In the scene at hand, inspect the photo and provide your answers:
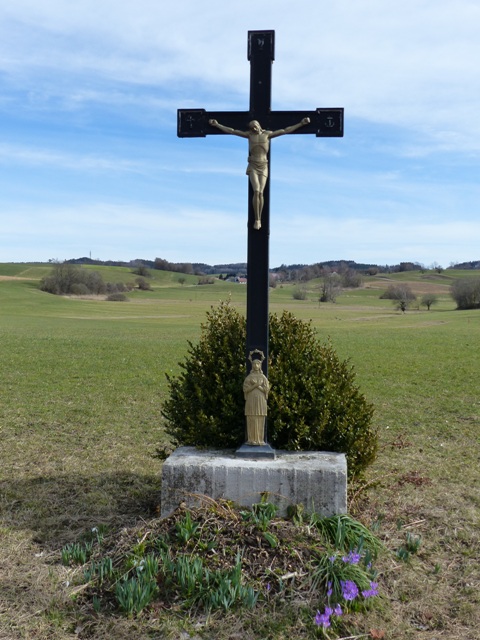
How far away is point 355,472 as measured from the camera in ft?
21.1

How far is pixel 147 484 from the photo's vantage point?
23.9ft

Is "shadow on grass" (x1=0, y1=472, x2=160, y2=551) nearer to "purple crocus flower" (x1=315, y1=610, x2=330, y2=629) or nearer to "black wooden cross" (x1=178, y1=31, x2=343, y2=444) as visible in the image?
"black wooden cross" (x1=178, y1=31, x2=343, y2=444)

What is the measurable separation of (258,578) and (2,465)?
15.3ft

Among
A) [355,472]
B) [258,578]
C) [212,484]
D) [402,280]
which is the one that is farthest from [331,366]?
[402,280]

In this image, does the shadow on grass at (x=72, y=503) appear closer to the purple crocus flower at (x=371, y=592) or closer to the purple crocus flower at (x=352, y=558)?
the purple crocus flower at (x=352, y=558)

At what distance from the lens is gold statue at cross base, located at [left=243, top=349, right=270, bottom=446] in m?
5.79

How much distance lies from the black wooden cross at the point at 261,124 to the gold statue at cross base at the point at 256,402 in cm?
16

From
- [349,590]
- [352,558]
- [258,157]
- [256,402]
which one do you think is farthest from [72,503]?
[258,157]

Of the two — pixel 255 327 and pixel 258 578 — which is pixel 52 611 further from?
pixel 255 327

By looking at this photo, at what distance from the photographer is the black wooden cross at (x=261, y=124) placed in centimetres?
596

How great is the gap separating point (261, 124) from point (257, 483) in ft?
10.7

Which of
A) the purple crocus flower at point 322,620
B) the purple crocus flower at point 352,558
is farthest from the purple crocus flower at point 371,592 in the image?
the purple crocus flower at point 322,620

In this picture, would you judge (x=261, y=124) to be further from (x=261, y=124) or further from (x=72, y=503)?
→ (x=72, y=503)

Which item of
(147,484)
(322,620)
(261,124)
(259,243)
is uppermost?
(261,124)
